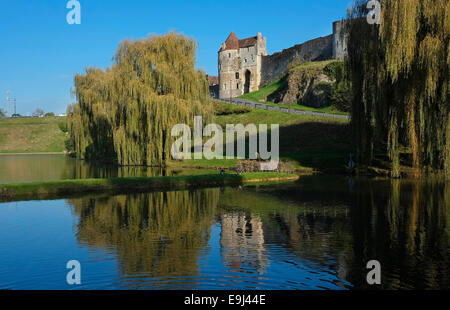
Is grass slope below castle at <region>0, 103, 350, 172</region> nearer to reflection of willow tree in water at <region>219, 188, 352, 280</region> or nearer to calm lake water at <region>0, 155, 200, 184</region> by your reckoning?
calm lake water at <region>0, 155, 200, 184</region>

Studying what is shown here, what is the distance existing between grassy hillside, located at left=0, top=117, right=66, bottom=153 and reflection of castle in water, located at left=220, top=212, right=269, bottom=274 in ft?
250

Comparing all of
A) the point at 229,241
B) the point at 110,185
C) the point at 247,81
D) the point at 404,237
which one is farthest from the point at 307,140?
the point at 247,81

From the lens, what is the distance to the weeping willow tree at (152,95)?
32.8m

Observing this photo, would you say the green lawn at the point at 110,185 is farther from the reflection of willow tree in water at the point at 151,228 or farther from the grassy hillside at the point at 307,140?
the grassy hillside at the point at 307,140

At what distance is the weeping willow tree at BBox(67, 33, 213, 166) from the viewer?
32.8 meters

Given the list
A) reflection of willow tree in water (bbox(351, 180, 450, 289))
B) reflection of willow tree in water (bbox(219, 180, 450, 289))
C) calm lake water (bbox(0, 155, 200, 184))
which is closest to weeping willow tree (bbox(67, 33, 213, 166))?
calm lake water (bbox(0, 155, 200, 184))

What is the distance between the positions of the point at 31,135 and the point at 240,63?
47.1 metres

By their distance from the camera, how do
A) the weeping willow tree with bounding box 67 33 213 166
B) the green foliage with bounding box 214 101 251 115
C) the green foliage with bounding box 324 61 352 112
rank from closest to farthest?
1. the weeping willow tree with bounding box 67 33 213 166
2. the green foliage with bounding box 324 61 352 112
3. the green foliage with bounding box 214 101 251 115

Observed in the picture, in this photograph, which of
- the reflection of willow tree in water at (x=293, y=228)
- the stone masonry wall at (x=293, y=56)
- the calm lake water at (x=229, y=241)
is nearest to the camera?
the calm lake water at (x=229, y=241)

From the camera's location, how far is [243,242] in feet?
35.1

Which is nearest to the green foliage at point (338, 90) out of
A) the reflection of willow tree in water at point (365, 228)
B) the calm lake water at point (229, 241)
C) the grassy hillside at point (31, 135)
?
the reflection of willow tree in water at point (365, 228)

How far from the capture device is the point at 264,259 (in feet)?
30.0

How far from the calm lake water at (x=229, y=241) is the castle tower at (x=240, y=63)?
67.8m
